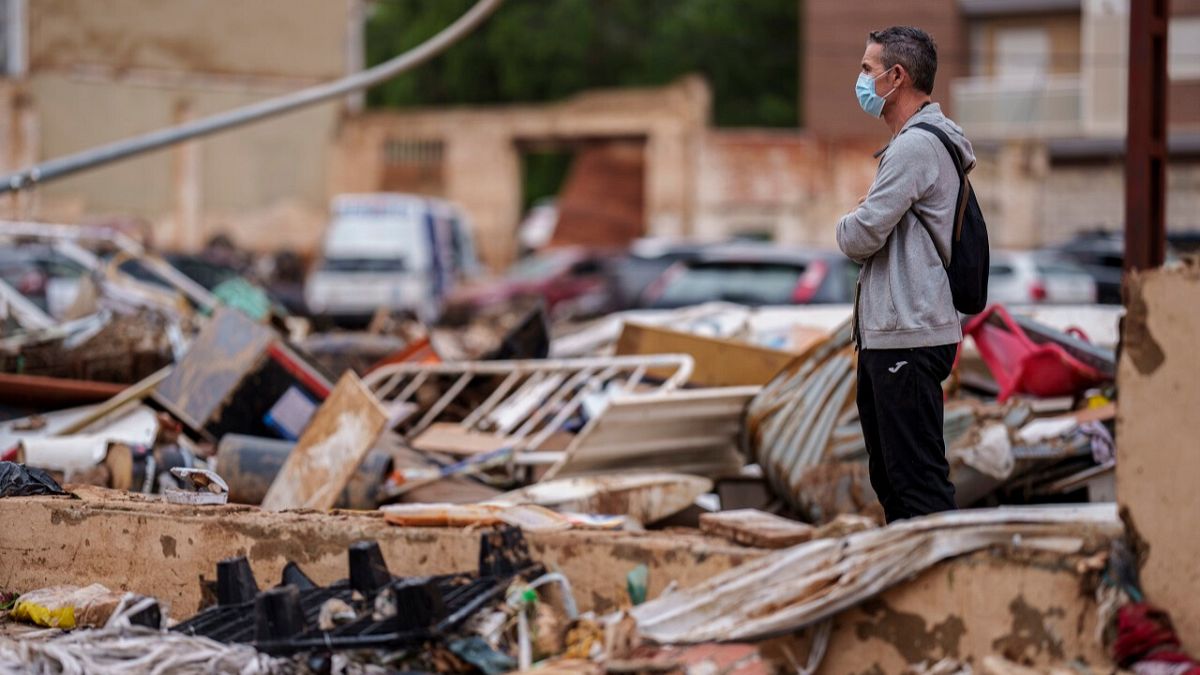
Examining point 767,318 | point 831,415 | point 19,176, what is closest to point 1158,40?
point 831,415

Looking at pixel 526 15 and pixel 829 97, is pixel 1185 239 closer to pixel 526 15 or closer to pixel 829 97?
pixel 829 97

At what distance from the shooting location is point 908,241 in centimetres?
443

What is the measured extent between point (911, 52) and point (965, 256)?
24.7 inches

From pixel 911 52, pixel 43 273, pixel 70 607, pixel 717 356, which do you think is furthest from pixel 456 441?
pixel 43 273

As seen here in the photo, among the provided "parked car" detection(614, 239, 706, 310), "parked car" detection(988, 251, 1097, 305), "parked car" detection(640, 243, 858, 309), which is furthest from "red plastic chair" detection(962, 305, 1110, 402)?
"parked car" detection(614, 239, 706, 310)

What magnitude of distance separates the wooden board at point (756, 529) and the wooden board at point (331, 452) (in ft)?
8.32

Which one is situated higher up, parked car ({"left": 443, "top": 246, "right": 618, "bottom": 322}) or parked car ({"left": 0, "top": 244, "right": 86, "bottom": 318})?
parked car ({"left": 0, "top": 244, "right": 86, "bottom": 318})

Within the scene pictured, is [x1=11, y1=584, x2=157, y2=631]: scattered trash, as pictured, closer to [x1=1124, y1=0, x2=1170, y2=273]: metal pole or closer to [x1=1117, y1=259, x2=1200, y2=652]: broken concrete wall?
[x1=1117, y1=259, x2=1200, y2=652]: broken concrete wall

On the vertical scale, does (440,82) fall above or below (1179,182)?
above

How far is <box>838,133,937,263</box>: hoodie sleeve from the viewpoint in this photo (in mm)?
4332

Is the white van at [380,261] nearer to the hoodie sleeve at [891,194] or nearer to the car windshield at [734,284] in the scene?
the car windshield at [734,284]

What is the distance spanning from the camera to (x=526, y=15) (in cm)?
4331

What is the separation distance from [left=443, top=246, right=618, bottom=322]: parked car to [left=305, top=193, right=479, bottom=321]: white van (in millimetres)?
562

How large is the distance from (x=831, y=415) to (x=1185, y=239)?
489 inches
